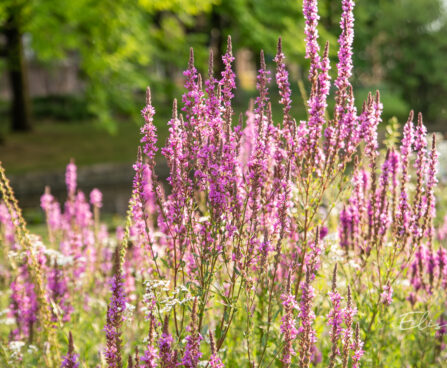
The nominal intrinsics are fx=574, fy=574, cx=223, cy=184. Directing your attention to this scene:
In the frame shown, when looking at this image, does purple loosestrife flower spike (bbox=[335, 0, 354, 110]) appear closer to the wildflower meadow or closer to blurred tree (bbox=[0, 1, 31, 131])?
the wildflower meadow

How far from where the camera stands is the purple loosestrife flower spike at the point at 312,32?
3404mm

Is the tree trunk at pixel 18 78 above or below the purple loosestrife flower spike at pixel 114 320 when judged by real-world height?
above

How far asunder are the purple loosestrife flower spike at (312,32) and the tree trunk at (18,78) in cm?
2015

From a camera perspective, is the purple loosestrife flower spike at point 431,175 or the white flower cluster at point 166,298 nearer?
the white flower cluster at point 166,298

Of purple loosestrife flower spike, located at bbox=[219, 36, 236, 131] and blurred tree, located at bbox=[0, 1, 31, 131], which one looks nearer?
purple loosestrife flower spike, located at bbox=[219, 36, 236, 131]

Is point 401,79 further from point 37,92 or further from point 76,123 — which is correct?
point 37,92

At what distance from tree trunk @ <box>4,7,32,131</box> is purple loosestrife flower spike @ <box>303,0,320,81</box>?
20.2 m

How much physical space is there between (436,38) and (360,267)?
1211 inches

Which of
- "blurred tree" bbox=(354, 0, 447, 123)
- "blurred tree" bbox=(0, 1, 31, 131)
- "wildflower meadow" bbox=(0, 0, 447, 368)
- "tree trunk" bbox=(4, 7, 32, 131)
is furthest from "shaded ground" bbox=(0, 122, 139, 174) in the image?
"wildflower meadow" bbox=(0, 0, 447, 368)

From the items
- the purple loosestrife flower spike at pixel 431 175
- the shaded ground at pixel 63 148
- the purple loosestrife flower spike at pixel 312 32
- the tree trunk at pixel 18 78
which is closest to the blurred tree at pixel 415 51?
the shaded ground at pixel 63 148

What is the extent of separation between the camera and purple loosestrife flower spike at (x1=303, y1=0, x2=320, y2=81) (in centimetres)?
340

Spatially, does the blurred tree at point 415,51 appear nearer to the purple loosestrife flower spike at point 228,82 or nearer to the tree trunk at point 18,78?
the tree trunk at point 18,78

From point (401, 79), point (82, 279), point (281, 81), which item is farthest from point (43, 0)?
point (401, 79)

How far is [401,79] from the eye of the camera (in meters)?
32.5
